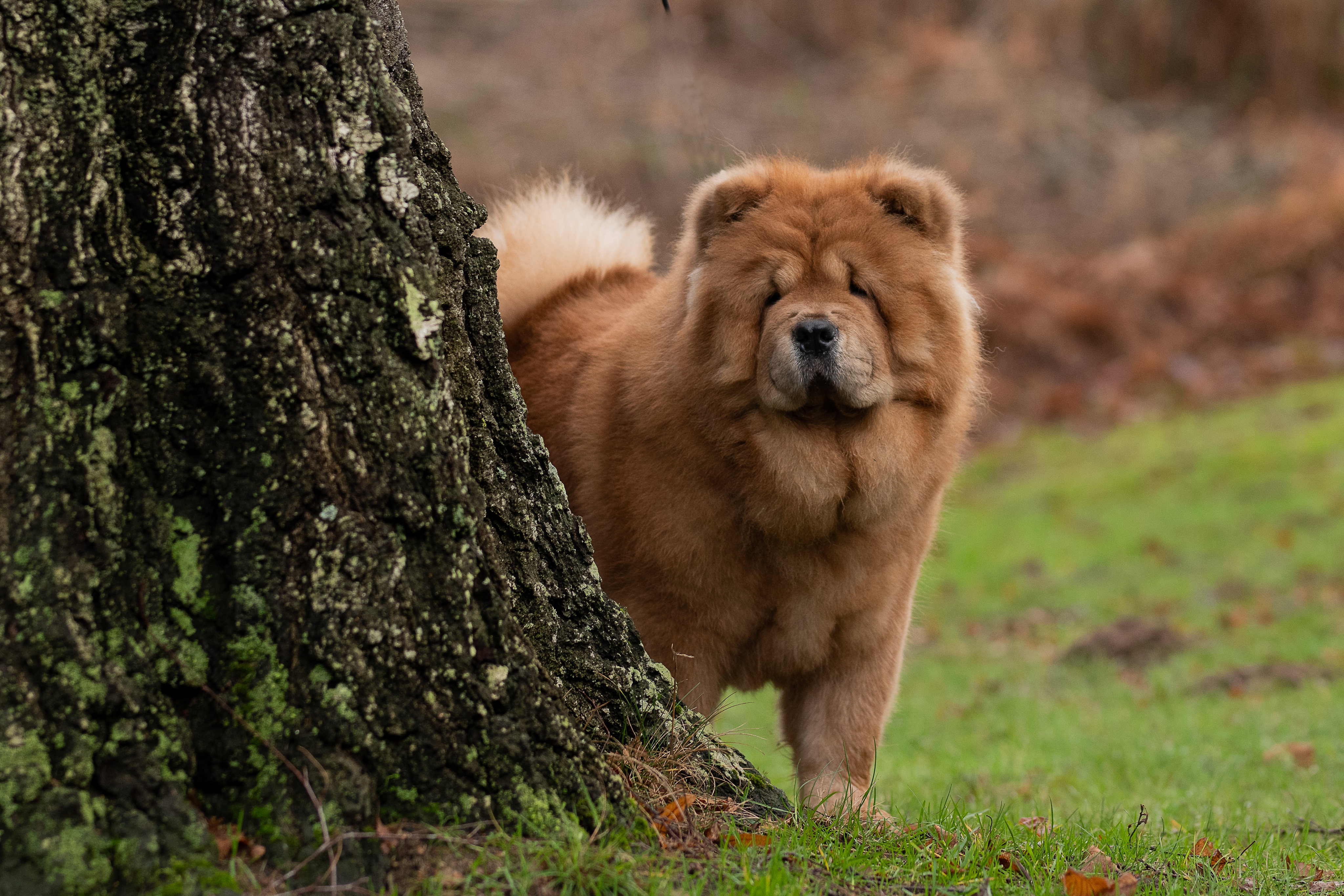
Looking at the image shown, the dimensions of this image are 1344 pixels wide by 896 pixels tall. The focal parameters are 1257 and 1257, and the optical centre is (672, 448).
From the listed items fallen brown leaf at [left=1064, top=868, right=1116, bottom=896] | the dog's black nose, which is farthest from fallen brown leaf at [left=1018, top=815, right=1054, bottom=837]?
the dog's black nose

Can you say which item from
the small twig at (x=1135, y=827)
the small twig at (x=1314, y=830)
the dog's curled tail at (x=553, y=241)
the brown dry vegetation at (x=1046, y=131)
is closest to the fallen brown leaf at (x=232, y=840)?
the small twig at (x=1135, y=827)

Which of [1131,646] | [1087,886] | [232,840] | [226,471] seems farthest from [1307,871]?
[1131,646]

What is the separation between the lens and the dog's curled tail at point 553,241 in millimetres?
5105

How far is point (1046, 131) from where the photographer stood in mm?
19797

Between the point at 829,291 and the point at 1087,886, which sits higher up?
the point at 829,291

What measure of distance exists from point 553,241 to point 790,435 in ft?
6.03

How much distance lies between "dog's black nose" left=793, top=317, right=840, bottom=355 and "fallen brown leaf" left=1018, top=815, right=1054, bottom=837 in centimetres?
141

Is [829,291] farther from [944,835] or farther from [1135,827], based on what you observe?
[1135,827]

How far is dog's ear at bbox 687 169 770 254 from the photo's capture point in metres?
3.93

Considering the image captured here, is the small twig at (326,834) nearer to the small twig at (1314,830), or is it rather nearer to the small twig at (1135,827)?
the small twig at (1135,827)

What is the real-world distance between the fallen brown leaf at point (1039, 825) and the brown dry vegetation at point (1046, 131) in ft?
36.5

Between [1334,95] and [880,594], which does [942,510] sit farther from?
[1334,95]

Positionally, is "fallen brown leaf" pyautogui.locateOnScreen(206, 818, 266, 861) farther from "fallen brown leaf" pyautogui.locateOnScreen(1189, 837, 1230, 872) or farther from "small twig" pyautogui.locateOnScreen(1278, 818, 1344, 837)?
"small twig" pyautogui.locateOnScreen(1278, 818, 1344, 837)

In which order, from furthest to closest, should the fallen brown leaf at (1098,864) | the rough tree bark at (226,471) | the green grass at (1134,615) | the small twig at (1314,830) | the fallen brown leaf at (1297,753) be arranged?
the fallen brown leaf at (1297,753)
the green grass at (1134,615)
the small twig at (1314,830)
the fallen brown leaf at (1098,864)
the rough tree bark at (226,471)
